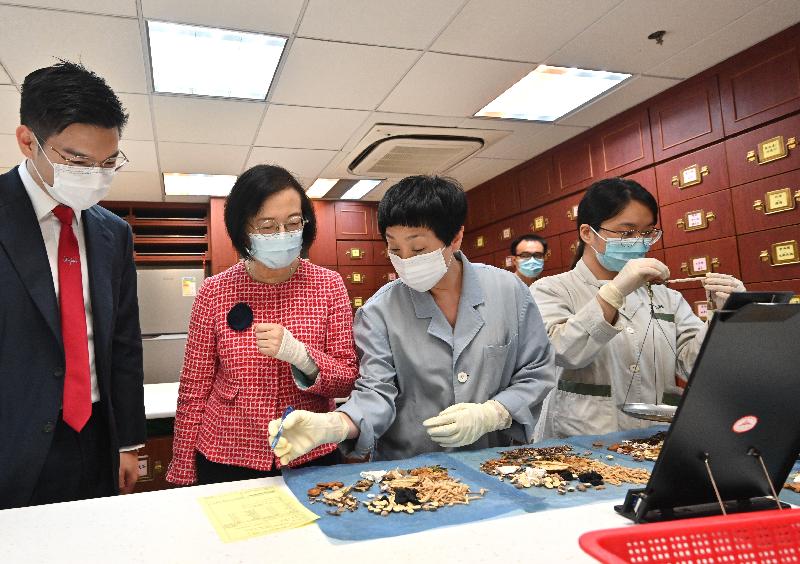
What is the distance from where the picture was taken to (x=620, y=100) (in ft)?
13.4

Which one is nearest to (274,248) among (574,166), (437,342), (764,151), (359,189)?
(437,342)

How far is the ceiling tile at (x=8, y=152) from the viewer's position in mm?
4215

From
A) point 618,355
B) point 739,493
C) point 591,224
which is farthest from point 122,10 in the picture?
point 739,493

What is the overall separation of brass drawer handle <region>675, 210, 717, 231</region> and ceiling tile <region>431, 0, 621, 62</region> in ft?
5.05

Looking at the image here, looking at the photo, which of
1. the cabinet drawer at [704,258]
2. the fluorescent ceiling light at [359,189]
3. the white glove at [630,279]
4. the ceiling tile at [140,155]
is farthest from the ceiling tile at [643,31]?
the ceiling tile at [140,155]

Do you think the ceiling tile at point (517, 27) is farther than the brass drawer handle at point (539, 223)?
No

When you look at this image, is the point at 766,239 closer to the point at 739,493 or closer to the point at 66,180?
the point at 739,493

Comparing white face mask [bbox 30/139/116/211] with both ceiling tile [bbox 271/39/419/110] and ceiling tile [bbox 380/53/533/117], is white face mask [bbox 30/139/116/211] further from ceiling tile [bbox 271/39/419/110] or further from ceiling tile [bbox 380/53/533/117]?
ceiling tile [bbox 380/53/533/117]

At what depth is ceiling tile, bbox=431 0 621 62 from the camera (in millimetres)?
2811

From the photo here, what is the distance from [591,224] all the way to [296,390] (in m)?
1.19

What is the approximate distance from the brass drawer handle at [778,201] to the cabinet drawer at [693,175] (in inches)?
11.3

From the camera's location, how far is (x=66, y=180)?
142 cm

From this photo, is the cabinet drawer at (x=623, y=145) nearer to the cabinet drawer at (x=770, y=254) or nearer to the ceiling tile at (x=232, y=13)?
the cabinet drawer at (x=770, y=254)

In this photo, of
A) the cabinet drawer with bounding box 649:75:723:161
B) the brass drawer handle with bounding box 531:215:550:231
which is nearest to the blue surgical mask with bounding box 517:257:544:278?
the brass drawer handle with bounding box 531:215:550:231
